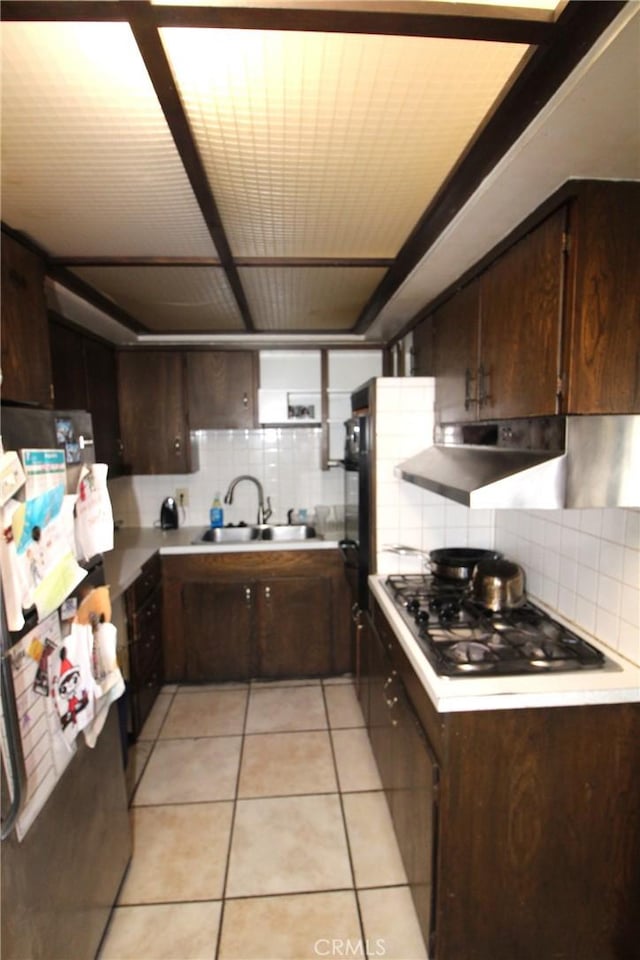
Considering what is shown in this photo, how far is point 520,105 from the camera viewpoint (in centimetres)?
91

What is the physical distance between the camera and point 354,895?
154 cm

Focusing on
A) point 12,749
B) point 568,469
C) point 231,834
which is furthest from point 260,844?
point 568,469

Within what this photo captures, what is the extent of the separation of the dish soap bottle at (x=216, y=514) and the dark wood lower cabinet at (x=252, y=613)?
1.69ft

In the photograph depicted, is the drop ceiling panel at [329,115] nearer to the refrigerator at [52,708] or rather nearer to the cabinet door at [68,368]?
the refrigerator at [52,708]

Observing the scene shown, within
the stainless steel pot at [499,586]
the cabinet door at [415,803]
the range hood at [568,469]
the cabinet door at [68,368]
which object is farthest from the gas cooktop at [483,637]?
the cabinet door at [68,368]

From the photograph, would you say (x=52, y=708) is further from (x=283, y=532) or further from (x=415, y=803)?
(x=283, y=532)

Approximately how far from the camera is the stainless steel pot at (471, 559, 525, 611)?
65.7 inches

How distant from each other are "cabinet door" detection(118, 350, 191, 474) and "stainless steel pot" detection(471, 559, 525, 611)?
6.86 ft

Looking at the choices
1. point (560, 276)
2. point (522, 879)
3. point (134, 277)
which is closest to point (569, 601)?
point (522, 879)

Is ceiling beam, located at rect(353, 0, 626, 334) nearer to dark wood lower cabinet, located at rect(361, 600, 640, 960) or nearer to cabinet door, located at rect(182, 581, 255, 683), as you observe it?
dark wood lower cabinet, located at rect(361, 600, 640, 960)

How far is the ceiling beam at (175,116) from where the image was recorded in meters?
0.81

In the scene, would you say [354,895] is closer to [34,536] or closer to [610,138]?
[34,536]

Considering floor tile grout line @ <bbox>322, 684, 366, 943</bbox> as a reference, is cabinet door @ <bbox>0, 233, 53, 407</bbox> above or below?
above

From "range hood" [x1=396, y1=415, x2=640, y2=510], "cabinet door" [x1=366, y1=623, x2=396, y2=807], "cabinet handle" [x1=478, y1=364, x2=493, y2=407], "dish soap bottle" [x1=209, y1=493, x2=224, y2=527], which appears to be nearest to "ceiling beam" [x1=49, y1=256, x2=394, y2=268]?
"cabinet handle" [x1=478, y1=364, x2=493, y2=407]
